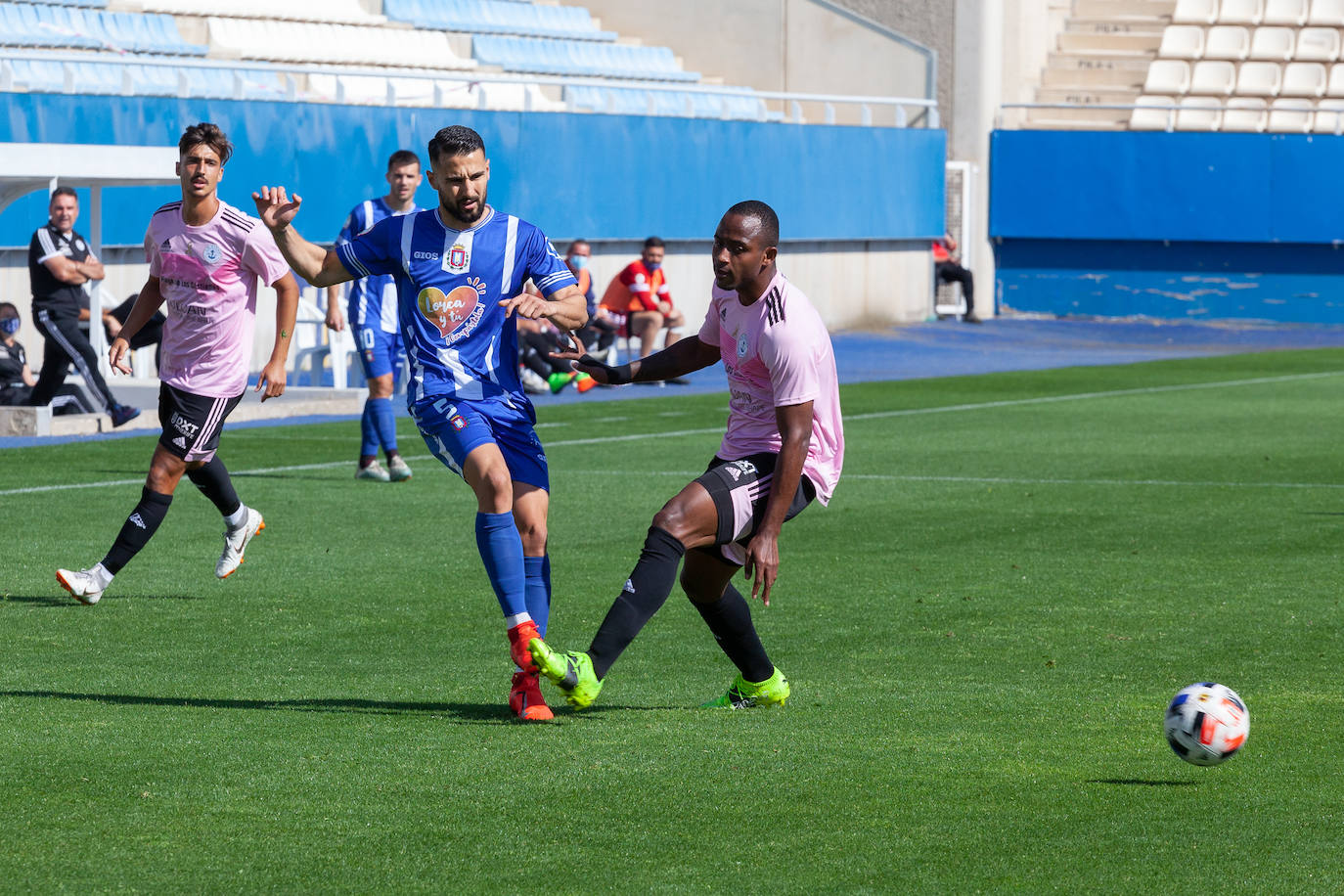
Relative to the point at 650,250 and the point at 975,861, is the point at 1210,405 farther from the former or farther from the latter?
the point at 975,861

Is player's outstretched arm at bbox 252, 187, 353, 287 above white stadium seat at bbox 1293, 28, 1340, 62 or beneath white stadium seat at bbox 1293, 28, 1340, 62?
beneath

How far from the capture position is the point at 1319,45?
42.5 meters

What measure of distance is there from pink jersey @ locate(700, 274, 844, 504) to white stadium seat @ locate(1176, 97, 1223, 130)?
35.3 metres

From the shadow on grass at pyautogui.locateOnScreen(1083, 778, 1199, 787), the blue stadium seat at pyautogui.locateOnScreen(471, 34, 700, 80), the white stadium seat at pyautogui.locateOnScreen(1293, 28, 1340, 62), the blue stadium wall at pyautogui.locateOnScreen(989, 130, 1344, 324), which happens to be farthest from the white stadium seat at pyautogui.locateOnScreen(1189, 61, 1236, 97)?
the shadow on grass at pyautogui.locateOnScreen(1083, 778, 1199, 787)

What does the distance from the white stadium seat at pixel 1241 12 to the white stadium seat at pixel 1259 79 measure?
1.34 meters

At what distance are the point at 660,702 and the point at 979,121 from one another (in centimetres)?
3490

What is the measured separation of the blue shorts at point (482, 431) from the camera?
721 cm

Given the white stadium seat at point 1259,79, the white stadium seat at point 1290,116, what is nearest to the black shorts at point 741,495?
the white stadium seat at point 1290,116

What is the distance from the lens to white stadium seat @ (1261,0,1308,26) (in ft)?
141

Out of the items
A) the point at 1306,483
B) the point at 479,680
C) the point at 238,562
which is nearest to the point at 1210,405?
the point at 1306,483

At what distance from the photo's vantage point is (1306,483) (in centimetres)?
1470

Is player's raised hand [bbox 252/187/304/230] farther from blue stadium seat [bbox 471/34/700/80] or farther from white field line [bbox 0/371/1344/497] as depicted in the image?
blue stadium seat [bbox 471/34/700/80]

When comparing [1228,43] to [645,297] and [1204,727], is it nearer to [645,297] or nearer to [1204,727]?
[645,297]

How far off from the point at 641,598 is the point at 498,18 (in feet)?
97.9
